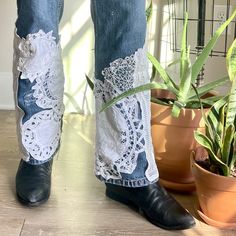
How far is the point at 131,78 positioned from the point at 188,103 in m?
0.27

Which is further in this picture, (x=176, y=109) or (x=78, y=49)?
(x=78, y=49)

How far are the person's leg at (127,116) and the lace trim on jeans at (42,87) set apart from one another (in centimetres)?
12

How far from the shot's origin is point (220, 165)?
1.09 m

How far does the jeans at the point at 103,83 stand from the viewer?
1029 mm

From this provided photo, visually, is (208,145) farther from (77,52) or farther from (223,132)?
(77,52)

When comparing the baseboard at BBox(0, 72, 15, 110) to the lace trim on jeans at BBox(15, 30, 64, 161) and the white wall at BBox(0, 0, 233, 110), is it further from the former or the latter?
the lace trim on jeans at BBox(15, 30, 64, 161)

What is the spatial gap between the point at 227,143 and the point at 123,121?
249mm

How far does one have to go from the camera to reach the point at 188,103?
4.12 feet

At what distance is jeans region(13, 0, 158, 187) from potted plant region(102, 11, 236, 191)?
5.3 inches

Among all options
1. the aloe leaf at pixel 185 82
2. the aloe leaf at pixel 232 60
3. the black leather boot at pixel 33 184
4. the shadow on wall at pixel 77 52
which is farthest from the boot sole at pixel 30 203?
the shadow on wall at pixel 77 52

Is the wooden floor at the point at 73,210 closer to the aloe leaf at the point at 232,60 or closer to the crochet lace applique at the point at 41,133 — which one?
the crochet lace applique at the point at 41,133

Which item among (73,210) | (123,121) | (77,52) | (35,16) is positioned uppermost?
(35,16)

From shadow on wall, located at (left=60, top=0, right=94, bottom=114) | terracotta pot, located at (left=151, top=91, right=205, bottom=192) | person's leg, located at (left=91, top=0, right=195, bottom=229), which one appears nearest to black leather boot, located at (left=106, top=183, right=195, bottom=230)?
person's leg, located at (left=91, top=0, right=195, bottom=229)

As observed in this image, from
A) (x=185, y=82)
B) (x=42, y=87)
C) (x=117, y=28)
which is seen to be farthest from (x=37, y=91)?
(x=185, y=82)
